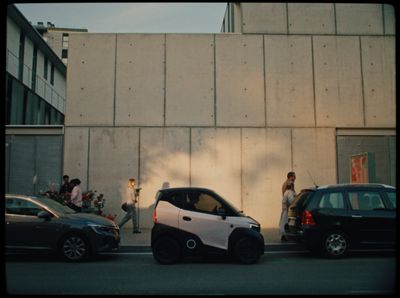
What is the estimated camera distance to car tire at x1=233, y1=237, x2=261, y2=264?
9.51 meters

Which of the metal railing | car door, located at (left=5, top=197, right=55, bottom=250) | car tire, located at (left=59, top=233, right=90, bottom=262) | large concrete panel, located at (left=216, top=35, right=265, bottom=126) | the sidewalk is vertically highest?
the metal railing

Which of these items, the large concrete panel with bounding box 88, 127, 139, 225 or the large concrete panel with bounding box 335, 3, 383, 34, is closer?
the large concrete panel with bounding box 88, 127, 139, 225

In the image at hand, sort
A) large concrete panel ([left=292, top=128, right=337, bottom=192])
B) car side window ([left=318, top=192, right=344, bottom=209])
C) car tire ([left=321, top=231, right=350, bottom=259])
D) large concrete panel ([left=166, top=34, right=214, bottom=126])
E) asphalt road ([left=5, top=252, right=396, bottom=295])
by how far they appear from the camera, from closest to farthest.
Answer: asphalt road ([left=5, top=252, right=396, bottom=295]) → car tire ([left=321, top=231, right=350, bottom=259]) → car side window ([left=318, top=192, right=344, bottom=209]) → large concrete panel ([left=292, top=128, right=337, bottom=192]) → large concrete panel ([left=166, top=34, right=214, bottom=126])

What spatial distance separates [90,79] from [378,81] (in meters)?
11.3

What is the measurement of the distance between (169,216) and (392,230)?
5.13m

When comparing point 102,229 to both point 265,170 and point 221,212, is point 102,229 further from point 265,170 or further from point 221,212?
point 265,170

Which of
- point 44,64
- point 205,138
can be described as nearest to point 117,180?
point 205,138

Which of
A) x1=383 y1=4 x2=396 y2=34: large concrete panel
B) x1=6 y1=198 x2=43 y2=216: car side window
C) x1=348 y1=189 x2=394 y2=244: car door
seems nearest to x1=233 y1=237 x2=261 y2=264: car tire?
x1=348 y1=189 x2=394 y2=244: car door

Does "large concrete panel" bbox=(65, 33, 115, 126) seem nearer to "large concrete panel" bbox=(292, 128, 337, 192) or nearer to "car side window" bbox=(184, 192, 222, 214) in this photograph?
"large concrete panel" bbox=(292, 128, 337, 192)

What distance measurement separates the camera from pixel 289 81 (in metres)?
16.8

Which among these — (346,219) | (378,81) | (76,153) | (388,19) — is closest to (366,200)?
(346,219)

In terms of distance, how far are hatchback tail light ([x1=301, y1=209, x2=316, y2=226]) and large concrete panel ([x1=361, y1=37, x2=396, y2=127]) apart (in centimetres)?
798

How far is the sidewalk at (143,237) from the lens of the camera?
12180 mm

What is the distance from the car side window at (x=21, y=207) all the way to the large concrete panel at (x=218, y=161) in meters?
7.06
